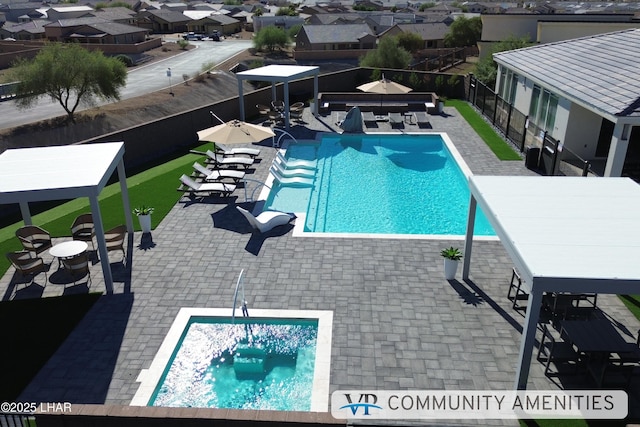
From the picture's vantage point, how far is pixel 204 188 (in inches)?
656

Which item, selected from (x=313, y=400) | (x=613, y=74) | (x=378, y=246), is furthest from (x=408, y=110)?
(x=313, y=400)

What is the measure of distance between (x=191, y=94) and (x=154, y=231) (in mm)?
30328

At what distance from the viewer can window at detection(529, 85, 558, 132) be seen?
20366 mm

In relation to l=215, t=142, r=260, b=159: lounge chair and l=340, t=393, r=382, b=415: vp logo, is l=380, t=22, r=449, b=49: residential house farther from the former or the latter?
l=340, t=393, r=382, b=415: vp logo

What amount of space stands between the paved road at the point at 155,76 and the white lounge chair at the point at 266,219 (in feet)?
87.6

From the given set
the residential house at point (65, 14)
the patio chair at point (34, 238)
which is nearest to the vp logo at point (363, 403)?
the patio chair at point (34, 238)

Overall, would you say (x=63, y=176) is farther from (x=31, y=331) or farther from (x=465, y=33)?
(x=465, y=33)

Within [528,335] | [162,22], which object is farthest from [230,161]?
[162,22]

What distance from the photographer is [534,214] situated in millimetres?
8992

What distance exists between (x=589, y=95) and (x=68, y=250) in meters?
16.8

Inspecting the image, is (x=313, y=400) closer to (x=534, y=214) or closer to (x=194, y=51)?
(x=534, y=214)

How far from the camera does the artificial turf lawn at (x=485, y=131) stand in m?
20.8

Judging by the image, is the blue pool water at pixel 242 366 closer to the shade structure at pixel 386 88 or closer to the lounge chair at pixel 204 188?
the lounge chair at pixel 204 188

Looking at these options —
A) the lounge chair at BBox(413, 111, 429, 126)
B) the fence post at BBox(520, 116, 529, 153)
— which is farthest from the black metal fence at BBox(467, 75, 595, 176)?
the lounge chair at BBox(413, 111, 429, 126)
